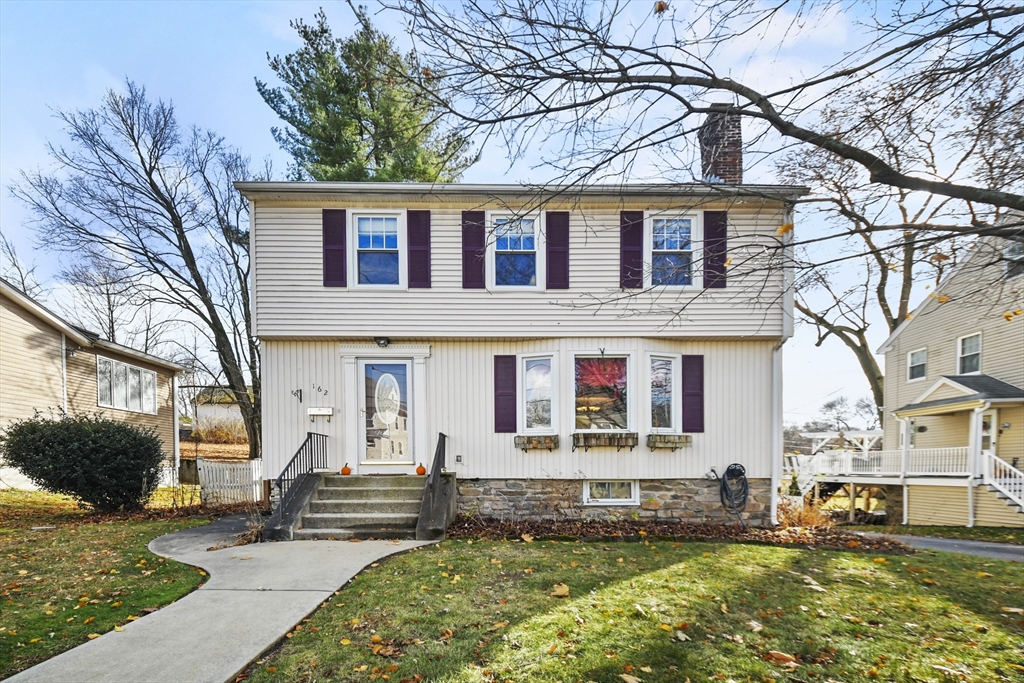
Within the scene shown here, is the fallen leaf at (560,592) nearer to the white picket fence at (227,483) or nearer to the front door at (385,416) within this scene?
the front door at (385,416)

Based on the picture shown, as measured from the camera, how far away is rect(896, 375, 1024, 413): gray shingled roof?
12.8 metres

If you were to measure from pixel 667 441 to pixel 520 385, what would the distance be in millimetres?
2639

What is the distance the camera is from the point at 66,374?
14.9 metres

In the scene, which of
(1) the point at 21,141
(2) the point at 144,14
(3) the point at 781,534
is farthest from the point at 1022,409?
(1) the point at 21,141

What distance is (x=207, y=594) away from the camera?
486 cm

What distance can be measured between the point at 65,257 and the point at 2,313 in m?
4.70

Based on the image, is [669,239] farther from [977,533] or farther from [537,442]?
[977,533]

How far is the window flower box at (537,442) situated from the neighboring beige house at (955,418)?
971cm

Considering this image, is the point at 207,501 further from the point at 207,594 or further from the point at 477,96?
the point at 477,96

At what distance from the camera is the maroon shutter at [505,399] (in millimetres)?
8953

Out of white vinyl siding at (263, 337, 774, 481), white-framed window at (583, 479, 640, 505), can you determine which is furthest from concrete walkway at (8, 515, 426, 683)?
white-framed window at (583, 479, 640, 505)

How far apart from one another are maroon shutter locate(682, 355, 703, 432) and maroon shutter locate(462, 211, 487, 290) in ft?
12.6

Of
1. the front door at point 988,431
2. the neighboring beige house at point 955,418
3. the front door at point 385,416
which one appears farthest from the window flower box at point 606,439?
the front door at point 988,431

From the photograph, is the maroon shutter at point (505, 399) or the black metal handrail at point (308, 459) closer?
the black metal handrail at point (308, 459)
